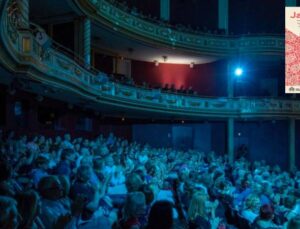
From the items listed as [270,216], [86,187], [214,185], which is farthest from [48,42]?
[270,216]

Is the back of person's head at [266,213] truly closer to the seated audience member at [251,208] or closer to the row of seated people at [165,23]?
the seated audience member at [251,208]

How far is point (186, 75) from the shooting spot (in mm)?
22156

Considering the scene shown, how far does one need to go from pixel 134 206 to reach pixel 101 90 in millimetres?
10569

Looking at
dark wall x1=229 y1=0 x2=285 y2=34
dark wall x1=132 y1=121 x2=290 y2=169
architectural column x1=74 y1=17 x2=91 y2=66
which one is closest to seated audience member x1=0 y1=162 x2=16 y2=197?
architectural column x1=74 y1=17 x2=91 y2=66

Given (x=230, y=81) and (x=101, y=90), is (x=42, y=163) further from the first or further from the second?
(x=230, y=81)

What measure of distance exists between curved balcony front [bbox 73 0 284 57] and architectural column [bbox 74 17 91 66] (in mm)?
948

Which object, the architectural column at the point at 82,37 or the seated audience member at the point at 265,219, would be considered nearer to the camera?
the seated audience member at the point at 265,219

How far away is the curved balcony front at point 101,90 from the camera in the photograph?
721cm

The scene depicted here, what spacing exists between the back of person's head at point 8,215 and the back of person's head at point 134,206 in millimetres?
962

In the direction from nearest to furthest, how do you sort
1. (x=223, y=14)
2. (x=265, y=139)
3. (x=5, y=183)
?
(x=5, y=183)
(x=223, y=14)
(x=265, y=139)

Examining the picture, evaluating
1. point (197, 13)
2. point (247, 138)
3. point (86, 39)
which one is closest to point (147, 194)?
point (86, 39)

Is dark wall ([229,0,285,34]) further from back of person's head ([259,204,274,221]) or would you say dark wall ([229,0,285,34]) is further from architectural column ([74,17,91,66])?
back of person's head ([259,204,274,221])

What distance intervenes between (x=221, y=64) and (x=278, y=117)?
4.10 meters

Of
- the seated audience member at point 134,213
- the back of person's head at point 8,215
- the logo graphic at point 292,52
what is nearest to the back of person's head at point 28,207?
the back of person's head at point 8,215
